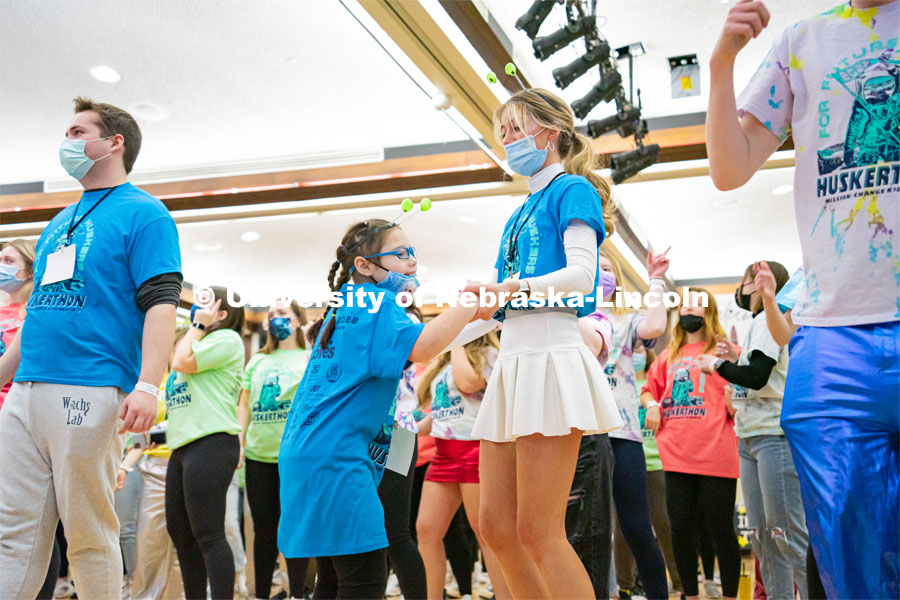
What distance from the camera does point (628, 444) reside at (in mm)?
3277

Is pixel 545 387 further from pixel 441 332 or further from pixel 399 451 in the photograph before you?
pixel 399 451

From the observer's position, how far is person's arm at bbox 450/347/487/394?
3.41 meters

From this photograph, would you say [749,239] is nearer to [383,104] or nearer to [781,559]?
[383,104]

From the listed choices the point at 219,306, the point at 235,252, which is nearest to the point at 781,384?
the point at 219,306

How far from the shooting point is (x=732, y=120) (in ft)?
4.09

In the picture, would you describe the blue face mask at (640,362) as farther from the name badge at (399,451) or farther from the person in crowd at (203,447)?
the name badge at (399,451)

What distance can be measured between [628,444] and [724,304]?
26.5ft

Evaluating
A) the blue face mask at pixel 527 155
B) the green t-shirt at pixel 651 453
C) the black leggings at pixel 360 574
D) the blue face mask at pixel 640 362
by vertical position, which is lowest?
the black leggings at pixel 360 574

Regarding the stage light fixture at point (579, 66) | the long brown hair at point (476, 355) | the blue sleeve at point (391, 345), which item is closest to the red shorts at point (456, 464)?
the long brown hair at point (476, 355)

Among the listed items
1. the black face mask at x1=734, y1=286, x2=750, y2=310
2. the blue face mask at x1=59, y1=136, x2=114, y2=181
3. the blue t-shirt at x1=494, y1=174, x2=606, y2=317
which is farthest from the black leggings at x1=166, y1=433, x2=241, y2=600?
the black face mask at x1=734, y1=286, x2=750, y2=310

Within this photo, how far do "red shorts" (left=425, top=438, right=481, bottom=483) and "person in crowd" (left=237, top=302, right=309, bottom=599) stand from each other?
2.49 feet

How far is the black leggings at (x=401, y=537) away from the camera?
99.9 inches

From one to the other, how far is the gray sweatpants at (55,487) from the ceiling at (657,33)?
139 inches

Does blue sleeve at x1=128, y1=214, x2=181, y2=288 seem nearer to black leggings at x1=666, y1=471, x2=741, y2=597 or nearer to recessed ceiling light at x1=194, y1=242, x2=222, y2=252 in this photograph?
black leggings at x1=666, y1=471, x2=741, y2=597
